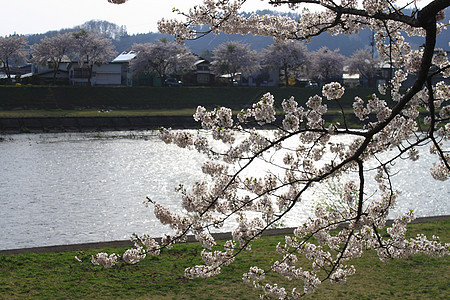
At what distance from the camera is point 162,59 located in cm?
4919

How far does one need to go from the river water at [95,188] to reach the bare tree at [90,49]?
79.4 ft

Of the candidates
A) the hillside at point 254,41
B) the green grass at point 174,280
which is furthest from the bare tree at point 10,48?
the hillside at point 254,41

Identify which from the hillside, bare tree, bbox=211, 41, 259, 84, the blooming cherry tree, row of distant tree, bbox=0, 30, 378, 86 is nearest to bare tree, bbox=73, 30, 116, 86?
row of distant tree, bbox=0, 30, 378, 86

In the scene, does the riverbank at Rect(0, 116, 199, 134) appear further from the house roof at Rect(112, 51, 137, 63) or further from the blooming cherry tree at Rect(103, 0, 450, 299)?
the blooming cherry tree at Rect(103, 0, 450, 299)

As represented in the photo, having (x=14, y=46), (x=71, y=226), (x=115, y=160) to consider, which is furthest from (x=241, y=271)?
(x=14, y=46)

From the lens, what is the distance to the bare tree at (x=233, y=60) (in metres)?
51.1

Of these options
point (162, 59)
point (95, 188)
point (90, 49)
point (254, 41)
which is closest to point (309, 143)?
point (95, 188)

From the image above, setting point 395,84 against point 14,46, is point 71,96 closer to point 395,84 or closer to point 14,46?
point 14,46

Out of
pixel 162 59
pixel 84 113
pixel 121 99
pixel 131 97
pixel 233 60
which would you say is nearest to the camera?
pixel 84 113

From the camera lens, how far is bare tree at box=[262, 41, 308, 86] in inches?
2015

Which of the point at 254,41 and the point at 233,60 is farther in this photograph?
the point at 254,41

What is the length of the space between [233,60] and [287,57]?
555 centimetres

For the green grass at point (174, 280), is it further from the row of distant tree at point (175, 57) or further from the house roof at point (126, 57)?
the house roof at point (126, 57)

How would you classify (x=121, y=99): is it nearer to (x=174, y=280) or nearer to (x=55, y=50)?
(x=55, y=50)
